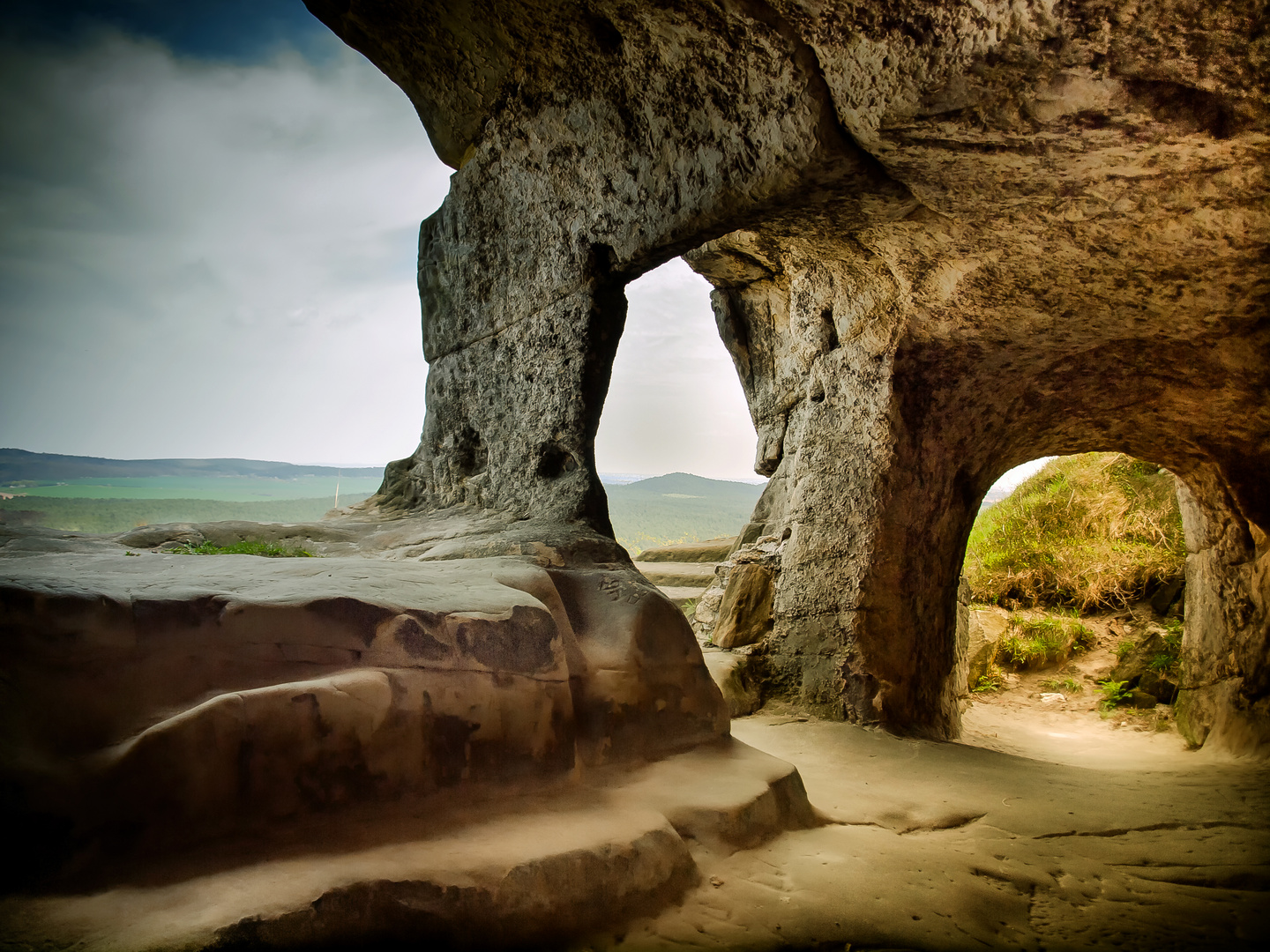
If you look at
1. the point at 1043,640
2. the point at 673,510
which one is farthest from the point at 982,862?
the point at 673,510

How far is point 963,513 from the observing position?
5.30 metres

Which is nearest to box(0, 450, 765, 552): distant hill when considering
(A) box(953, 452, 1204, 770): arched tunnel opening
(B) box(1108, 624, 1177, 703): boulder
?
(A) box(953, 452, 1204, 770): arched tunnel opening

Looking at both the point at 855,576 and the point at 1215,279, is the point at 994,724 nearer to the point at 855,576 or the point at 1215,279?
the point at 855,576

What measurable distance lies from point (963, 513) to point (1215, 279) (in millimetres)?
2227

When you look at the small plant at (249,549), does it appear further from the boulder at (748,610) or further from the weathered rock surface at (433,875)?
the boulder at (748,610)

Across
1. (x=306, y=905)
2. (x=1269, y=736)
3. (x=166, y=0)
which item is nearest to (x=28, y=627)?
(x=306, y=905)

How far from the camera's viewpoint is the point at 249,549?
138 inches

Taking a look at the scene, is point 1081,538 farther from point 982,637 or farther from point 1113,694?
point 1113,694

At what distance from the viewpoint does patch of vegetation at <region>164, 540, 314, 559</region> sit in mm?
3398

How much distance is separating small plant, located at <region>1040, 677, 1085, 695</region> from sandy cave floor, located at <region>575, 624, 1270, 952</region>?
4.00 m

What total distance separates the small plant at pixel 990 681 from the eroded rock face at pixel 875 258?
2868 mm

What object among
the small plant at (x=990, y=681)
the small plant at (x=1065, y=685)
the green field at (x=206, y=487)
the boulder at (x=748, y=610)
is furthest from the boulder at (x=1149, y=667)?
the green field at (x=206, y=487)

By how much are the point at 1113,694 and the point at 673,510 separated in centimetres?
744

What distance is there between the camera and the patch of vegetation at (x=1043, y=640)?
29.5 feet
